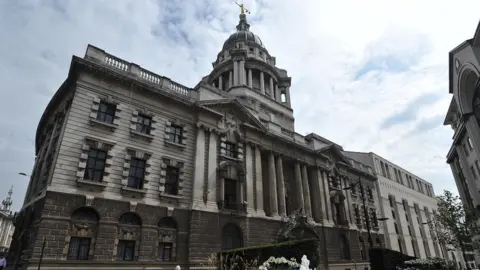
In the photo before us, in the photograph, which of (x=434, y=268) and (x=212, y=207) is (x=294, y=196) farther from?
(x=434, y=268)

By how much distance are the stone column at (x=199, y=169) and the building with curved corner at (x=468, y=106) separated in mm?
23956

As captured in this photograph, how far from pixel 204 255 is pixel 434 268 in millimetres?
16386

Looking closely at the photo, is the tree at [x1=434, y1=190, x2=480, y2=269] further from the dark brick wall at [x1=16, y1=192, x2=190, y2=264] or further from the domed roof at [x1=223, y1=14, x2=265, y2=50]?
the domed roof at [x1=223, y1=14, x2=265, y2=50]

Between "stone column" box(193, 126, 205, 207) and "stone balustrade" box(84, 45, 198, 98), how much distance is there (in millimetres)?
3943

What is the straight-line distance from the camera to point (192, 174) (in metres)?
23.3

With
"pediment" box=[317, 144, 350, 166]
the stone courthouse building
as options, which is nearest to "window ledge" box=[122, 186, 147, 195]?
the stone courthouse building

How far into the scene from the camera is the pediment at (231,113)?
2681 centimetres

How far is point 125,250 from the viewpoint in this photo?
18406mm

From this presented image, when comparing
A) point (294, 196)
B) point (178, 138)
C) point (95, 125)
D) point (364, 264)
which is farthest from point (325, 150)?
point (95, 125)

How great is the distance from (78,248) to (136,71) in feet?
45.0

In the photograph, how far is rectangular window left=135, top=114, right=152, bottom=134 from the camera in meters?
22.1

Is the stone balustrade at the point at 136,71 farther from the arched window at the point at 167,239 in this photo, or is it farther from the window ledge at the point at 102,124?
the arched window at the point at 167,239

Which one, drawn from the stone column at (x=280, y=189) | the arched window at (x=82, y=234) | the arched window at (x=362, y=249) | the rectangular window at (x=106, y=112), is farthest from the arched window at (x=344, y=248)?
the rectangular window at (x=106, y=112)

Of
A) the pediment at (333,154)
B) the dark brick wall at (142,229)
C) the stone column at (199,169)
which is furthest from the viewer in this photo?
the pediment at (333,154)
